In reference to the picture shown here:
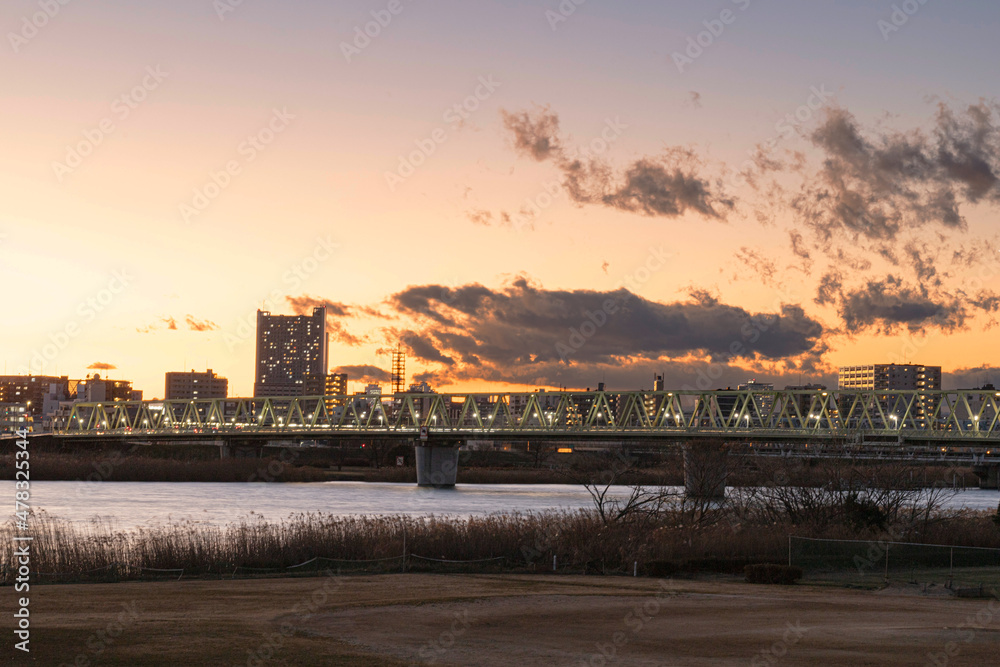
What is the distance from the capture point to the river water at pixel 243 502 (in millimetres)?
74000

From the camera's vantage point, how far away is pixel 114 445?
180m

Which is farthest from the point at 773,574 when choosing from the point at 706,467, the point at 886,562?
the point at 706,467

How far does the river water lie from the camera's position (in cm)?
7400

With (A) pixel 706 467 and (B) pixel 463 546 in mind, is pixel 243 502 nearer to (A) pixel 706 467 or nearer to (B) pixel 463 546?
(A) pixel 706 467

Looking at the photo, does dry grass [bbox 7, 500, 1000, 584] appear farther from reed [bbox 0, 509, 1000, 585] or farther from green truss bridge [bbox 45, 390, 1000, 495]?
green truss bridge [bbox 45, 390, 1000, 495]

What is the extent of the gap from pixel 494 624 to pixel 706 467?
62.6 metres

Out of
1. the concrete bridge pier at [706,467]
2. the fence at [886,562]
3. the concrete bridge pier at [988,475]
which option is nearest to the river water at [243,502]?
the concrete bridge pier at [706,467]

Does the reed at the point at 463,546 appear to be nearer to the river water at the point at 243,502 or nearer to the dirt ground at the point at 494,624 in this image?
the dirt ground at the point at 494,624

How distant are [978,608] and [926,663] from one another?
11737mm

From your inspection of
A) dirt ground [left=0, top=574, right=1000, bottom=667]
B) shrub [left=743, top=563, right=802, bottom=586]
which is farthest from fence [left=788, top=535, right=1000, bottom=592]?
dirt ground [left=0, top=574, right=1000, bottom=667]

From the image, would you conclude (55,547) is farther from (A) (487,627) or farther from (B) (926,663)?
(B) (926,663)

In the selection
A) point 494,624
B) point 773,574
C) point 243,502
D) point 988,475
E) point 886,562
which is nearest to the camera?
point 494,624

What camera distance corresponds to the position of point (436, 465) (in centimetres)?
14450

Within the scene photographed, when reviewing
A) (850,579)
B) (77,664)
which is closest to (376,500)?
(850,579)
